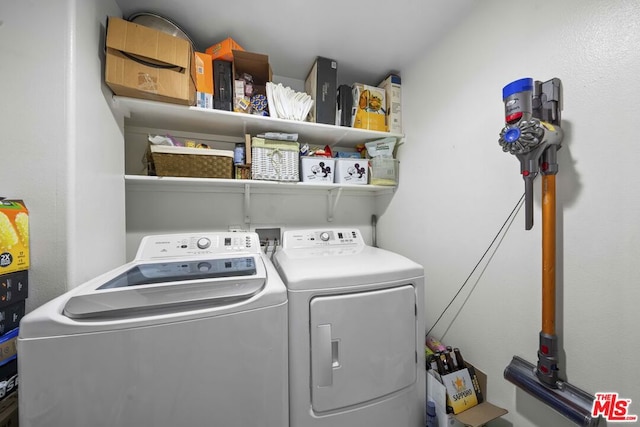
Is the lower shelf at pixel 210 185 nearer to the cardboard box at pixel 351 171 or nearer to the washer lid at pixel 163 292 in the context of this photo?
the cardboard box at pixel 351 171

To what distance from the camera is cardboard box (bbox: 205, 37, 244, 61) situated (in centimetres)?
140

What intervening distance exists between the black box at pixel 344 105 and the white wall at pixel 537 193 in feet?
1.68

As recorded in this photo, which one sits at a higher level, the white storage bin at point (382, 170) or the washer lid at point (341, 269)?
the white storage bin at point (382, 170)

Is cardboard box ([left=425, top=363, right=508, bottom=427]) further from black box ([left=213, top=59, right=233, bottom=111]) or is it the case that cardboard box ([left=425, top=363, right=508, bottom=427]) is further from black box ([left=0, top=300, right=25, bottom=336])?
black box ([left=213, top=59, right=233, bottom=111])

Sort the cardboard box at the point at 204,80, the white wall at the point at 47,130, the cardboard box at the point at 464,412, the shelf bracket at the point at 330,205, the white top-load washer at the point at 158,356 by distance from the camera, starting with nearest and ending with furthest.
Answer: the white top-load washer at the point at 158,356
the white wall at the point at 47,130
the cardboard box at the point at 464,412
the cardboard box at the point at 204,80
the shelf bracket at the point at 330,205

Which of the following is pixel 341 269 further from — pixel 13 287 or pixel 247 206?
pixel 13 287

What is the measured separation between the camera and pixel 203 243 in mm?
1348

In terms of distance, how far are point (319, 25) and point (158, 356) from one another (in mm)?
1871

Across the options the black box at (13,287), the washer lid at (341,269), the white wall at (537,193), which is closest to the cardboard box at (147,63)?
the black box at (13,287)

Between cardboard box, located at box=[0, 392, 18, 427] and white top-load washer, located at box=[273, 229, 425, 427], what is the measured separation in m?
0.89

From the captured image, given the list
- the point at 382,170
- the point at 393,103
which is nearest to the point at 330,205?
the point at 382,170

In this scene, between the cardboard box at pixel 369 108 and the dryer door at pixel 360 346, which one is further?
the cardboard box at pixel 369 108

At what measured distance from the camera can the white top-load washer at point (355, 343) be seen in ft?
3.10

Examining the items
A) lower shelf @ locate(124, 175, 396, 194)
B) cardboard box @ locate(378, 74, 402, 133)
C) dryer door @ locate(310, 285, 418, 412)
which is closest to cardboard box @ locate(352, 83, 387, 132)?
cardboard box @ locate(378, 74, 402, 133)
